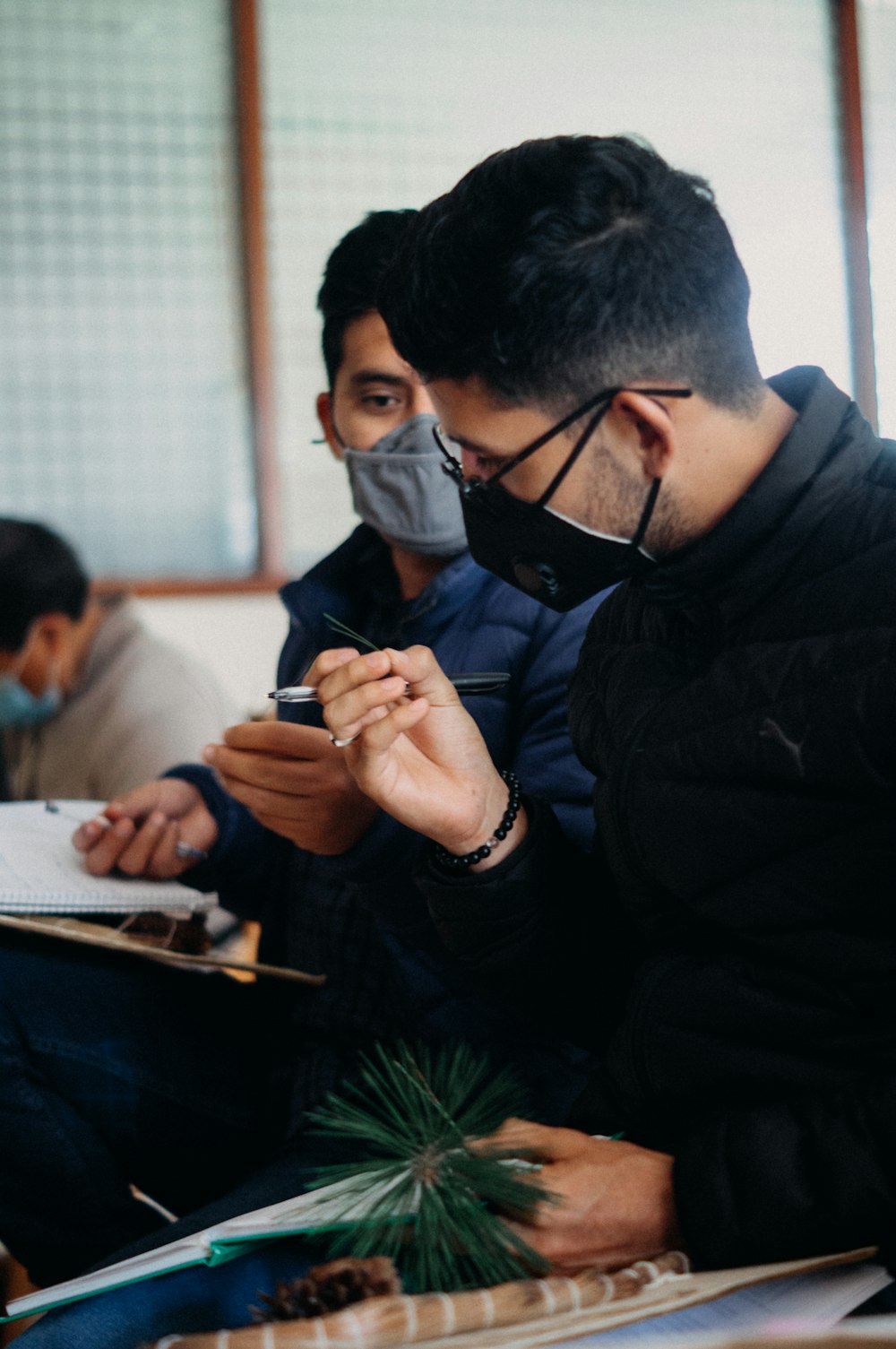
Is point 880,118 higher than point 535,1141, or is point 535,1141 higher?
point 880,118

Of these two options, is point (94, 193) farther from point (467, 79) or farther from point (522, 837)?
point (522, 837)

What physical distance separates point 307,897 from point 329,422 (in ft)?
1.80

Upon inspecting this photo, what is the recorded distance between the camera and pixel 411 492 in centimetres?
138

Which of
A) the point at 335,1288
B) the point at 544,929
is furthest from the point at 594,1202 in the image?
the point at 544,929

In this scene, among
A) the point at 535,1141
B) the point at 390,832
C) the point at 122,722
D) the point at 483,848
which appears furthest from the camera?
the point at 122,722

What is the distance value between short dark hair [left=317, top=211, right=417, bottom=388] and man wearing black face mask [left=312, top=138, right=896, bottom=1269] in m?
0.47

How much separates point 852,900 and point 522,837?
0.30 meters

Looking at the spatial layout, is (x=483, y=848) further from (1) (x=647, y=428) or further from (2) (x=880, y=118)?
(2) (x=880, y=118)

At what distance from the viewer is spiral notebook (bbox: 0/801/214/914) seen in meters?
1.29

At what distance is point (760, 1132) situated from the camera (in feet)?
2.52

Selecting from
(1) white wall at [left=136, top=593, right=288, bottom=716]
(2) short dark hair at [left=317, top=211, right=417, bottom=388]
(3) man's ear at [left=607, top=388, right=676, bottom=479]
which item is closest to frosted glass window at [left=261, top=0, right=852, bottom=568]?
(1) white wall at [left=136, top=593, right=288, bottom=716]

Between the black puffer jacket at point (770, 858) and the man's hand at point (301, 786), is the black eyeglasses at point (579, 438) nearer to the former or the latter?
the black puffer jacket at point (770, 858)

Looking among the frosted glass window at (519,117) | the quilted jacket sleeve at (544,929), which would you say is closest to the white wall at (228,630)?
the frosted glass window at (519,117)

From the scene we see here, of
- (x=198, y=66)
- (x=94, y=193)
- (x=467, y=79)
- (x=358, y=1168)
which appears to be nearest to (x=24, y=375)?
(x=94, y=193)
